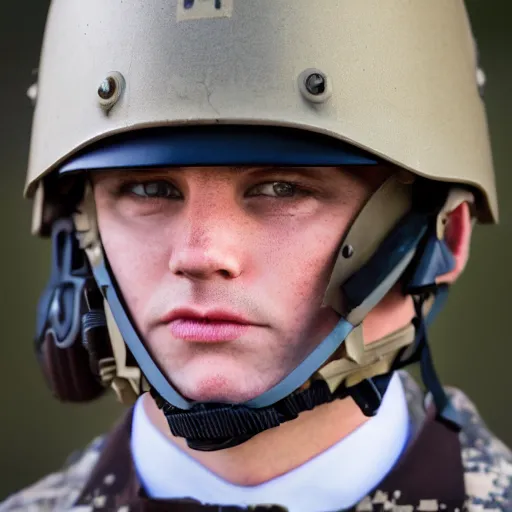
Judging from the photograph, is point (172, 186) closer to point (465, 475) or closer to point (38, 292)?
point (465, 475)

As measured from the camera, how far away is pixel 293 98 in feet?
4.60

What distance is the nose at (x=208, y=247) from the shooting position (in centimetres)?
141

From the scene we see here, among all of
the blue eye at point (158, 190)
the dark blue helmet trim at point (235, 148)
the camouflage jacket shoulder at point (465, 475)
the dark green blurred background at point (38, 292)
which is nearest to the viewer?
the dark blue helmet trim at point (235, 148)

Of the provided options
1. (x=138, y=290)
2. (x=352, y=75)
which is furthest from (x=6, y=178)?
(x=352, y=75)

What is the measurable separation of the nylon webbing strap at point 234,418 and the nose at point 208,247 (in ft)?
0.71

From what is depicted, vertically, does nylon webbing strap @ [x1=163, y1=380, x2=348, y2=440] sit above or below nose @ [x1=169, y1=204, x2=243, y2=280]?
below

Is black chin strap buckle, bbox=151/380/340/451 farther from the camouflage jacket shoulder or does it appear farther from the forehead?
the forehead

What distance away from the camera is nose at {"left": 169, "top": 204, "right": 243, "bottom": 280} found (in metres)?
1.41

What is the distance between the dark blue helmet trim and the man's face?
0.06 m

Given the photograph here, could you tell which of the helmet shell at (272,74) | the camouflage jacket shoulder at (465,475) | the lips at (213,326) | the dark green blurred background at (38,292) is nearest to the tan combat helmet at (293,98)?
the helmet shell at (272,74)

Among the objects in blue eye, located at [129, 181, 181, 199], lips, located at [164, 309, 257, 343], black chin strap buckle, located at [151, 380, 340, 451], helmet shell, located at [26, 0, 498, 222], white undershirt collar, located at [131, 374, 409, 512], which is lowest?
white undershirt collar, located at [131, 374, 409, 512]

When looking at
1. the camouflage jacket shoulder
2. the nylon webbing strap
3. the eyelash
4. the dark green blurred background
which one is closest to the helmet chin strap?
the nylon webbing strap

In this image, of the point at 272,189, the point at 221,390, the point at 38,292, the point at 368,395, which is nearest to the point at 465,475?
the point at 368,395

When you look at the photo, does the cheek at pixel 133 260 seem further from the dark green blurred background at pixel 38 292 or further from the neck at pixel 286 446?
the dark green blurred background at pixel 38 292
